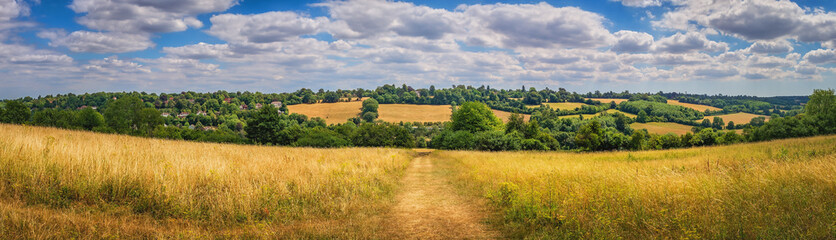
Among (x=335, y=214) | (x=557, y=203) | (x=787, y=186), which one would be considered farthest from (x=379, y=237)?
(x=787, y=186)

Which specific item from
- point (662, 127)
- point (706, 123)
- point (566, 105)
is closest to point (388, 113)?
point (566, 105)

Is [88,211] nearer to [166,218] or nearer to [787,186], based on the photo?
[166,218]

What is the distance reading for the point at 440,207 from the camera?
9422 mm

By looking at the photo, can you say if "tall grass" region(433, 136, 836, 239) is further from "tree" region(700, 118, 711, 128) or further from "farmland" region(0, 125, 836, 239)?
"tree" region(700, 118, 711, 128)

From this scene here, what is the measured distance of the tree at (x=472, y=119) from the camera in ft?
218

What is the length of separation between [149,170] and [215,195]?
1681 millimetres

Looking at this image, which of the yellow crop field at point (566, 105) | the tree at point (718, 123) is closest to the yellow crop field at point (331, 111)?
the yellow crop field at point (566, 105)

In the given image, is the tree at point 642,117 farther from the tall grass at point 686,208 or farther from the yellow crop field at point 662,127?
the tall grass at point 686,208

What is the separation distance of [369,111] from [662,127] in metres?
93.7

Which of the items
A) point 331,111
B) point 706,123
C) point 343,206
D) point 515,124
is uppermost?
point 343,206

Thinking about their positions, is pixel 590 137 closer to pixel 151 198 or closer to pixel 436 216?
pixel 436 216

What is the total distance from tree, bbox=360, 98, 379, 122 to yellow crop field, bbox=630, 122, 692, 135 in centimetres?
8430

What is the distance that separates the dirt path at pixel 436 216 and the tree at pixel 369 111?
110880 mm

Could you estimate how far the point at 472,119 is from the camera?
→ 218ft
